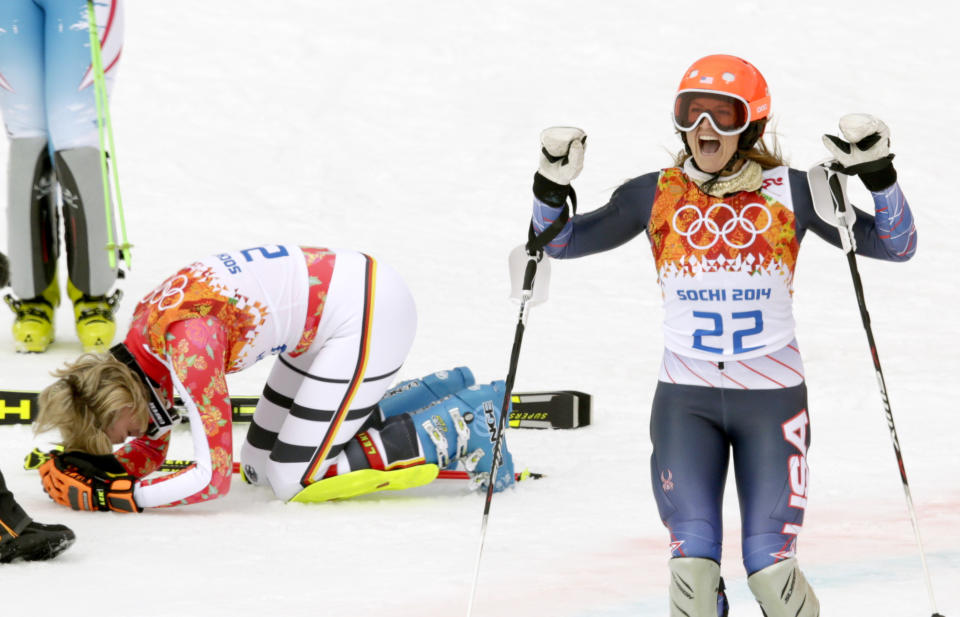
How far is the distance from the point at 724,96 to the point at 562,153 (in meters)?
0.37

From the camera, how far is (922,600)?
344 cm

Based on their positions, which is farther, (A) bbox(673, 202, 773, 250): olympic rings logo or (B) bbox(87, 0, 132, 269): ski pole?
(B) bbox(87, 0, 132, 269): ski pole

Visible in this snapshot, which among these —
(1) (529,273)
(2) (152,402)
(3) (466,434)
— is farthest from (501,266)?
(1) (529,273)

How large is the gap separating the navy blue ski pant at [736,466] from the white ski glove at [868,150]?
0.49 metres

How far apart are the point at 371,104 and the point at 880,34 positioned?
527cm

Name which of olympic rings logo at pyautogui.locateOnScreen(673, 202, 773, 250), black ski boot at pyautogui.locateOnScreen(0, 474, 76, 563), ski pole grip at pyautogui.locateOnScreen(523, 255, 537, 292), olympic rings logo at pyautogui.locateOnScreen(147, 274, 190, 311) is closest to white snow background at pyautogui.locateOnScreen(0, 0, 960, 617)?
black ski boot at pyautogui.locateOnScreen(0, 474, 76, 563)

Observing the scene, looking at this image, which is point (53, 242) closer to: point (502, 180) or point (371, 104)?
point (502, 180)

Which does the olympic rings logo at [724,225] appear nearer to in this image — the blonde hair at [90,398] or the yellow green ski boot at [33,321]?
the blonde hair at [90,398]

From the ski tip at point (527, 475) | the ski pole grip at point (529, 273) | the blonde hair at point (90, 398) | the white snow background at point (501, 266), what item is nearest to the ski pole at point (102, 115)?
the white snow background at point (501, 266)

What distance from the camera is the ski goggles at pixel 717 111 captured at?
2936 millimetres

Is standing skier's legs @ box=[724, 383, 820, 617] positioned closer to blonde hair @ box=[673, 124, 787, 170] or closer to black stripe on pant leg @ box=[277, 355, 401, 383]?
blonde hair @ box=[673, 124, 787, 170]

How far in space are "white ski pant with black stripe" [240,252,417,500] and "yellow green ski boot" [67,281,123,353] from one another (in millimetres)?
1842

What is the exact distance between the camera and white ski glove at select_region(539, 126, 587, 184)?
297 centimetres

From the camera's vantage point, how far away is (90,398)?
4.11m
